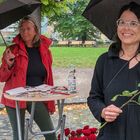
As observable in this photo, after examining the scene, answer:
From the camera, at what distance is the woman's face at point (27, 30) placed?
17.1 feet

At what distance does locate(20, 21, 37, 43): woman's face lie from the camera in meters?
5.22

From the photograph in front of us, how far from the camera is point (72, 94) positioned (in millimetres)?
5223

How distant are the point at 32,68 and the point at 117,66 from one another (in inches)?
93.4

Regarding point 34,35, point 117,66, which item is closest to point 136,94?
point 117,66

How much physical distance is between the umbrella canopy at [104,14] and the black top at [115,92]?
759 mm

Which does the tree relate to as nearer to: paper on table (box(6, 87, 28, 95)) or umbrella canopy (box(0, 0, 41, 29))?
umbrella canopy (box(0, 0, 41, 29))

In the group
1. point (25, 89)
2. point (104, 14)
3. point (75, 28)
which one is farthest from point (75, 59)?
point (75, 28)

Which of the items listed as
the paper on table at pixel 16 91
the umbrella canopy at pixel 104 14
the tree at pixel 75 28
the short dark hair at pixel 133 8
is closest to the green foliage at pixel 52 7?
the paper on table at pixel 16 91

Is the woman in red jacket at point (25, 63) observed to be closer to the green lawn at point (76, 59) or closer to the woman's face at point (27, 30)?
the woman's face at point (27, 30)

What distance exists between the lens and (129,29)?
2949 mm

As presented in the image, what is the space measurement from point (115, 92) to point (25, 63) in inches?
96.1

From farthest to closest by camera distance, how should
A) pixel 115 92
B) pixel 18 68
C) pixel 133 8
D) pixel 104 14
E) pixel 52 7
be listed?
pixel 52 7, pixel 18 68, pixel 104 14, pixel 133 8, pixel 115 92

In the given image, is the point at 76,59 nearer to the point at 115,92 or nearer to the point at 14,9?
the point at 14,9

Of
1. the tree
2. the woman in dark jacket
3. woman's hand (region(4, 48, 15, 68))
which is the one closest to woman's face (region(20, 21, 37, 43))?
woman's hand (region(4, 48, 15, 68))
